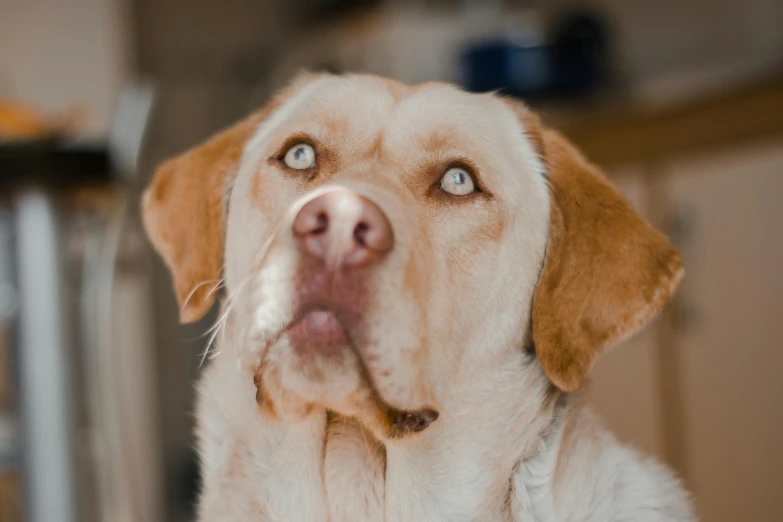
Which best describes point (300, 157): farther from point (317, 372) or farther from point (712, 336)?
point (712, 336)

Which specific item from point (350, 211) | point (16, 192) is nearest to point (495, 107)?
point (350, 211)

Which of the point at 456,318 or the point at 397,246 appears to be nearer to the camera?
the point at 397,246

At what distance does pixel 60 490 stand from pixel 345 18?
10.7 feet

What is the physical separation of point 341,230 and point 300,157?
12.0 inches

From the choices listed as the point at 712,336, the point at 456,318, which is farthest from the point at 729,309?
the point at 456,318

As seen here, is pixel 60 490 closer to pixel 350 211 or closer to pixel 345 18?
pixel 350 211

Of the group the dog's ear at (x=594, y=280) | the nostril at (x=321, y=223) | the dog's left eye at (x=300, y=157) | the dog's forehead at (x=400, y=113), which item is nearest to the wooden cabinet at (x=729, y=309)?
the dog's ear at (x=594, y=280)

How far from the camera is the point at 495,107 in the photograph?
119 centimetres

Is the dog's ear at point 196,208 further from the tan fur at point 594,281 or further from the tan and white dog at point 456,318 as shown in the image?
the tan fur at point 594,281

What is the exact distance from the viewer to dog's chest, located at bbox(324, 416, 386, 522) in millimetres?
1084

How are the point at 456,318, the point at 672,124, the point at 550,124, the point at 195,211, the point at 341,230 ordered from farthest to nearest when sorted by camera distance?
the point at 550,124
the point at 672,124
the point at 195,211
the point at 456,318
the point at 341,230

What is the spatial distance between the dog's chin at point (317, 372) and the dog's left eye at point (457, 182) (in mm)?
291

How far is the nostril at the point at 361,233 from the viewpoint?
2.87ft

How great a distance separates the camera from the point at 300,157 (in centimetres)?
115
